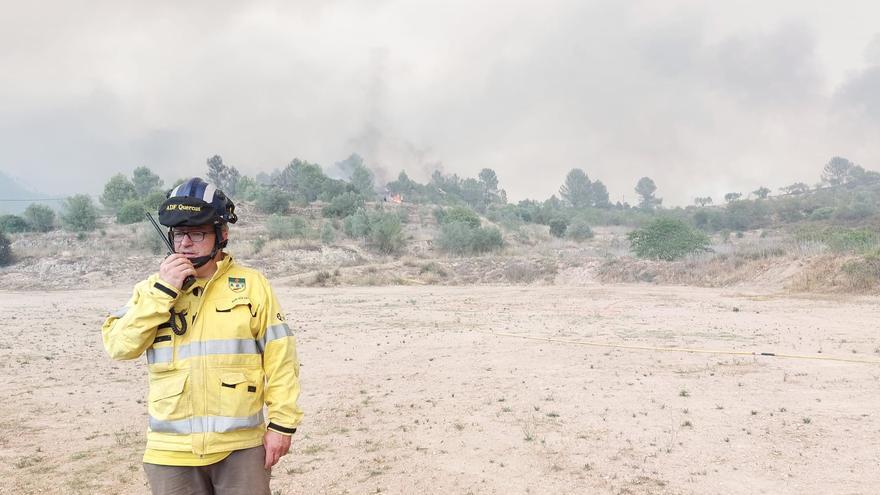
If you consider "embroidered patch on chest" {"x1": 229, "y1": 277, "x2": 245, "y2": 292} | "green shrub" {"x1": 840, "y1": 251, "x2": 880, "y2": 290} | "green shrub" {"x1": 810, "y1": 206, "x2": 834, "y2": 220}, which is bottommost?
"green shrub" {"x1": 840, "y1": 251, "x2": 880, "y2": 290}

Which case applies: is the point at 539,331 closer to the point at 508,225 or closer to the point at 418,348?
the point at 418,348

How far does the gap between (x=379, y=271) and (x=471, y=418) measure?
22625 mm

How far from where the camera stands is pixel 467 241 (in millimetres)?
39812

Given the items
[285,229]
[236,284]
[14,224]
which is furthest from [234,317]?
[14,224]

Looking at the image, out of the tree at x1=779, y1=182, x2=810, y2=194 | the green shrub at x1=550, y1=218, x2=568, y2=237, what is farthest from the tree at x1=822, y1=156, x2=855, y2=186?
the green shrub at x1=550, y1=218, x2=568, y2=237

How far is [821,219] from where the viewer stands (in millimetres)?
56406

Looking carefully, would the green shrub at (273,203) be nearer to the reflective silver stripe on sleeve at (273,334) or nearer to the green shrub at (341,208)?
the green shrub at (341,208)

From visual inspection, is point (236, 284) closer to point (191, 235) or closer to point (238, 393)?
point (191, 235)

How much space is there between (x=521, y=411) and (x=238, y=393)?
4.54 meters

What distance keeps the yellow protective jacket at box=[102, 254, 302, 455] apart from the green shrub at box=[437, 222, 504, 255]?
3683cm

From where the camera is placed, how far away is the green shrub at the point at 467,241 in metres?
39.8

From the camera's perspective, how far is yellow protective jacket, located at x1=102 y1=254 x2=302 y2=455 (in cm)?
246

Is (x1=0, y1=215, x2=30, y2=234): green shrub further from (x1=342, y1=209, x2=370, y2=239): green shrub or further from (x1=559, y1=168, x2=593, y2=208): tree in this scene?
(x1=559, y1=168, x2=593, y2=208): tree

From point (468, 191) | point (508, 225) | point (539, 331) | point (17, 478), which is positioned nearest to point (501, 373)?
point (539, 331)
